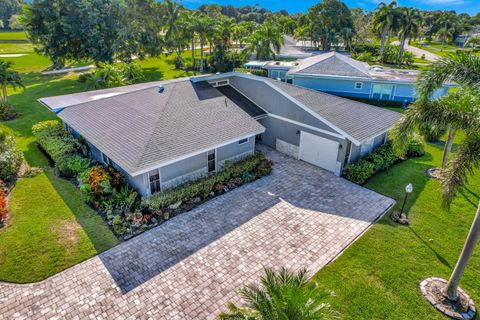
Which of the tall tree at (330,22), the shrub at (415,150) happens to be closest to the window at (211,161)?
the shrub at (415,150)

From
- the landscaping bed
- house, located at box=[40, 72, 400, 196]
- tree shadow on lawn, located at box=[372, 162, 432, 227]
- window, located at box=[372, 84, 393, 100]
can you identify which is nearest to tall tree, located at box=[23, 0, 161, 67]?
house, located at box=[40, 72, 400, 196]

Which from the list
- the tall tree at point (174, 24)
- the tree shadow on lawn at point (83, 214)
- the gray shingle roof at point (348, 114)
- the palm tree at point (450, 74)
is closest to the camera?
the palm tree at point (450, 74)

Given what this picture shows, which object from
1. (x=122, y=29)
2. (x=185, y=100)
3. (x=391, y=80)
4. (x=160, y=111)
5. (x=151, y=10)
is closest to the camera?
(x=160, y=111)

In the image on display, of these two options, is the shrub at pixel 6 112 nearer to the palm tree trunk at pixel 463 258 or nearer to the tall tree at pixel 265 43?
the tall tree at pixel 265 43

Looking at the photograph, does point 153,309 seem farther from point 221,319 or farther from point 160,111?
point 160,111

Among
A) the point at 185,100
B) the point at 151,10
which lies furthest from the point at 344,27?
the point at 185,100
